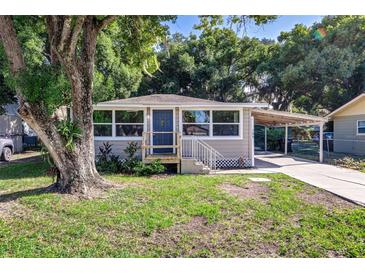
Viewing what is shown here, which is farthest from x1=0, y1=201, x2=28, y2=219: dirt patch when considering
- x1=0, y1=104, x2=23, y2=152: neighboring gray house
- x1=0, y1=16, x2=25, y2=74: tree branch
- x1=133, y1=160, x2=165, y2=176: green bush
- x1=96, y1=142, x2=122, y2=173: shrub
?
x1=0, y1=104, x2=23, y2=152: neighboring gray house

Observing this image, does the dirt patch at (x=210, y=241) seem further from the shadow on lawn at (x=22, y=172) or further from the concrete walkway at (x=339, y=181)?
the shadow on lawn at (x=22, y=172)

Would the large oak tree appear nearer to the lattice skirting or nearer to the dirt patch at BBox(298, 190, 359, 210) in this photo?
the dirt patch at BBox(298, 190, 359, 210)

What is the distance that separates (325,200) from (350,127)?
42.9 ft

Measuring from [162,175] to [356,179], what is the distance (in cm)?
634

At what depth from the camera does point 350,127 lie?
16.9 metres

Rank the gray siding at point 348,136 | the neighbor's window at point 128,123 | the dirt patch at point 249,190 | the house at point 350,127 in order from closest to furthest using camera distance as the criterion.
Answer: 1. the dirt patch at point 249,190
2. the neighbor's window at point 128,123
3. the house at point 350,127
4. the gray siding at point 348,136

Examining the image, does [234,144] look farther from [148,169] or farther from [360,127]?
[360,127]

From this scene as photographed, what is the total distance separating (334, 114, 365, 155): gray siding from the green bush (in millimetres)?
12854

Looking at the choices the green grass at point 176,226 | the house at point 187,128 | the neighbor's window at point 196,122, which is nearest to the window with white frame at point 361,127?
the house at point 187,128

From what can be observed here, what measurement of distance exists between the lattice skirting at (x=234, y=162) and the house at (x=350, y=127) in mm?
8788

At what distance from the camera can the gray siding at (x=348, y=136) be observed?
1607 centimetres
